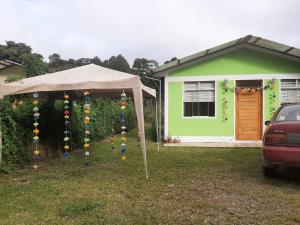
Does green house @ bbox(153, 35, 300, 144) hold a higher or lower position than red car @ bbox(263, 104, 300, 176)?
higher

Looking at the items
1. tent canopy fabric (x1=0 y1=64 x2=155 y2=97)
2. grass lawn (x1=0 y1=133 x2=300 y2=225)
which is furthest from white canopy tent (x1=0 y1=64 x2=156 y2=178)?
grass lawn (x1=0 y1=133 x2=300 y2=225)

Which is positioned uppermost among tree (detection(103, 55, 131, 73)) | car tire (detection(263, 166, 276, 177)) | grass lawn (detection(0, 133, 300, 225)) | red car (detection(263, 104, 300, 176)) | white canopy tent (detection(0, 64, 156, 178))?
tree (detection(103, 55, 131, 73))

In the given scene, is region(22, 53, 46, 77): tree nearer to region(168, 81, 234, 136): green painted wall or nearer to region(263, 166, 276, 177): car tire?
region(168, 81, 234, 136): green painted wall

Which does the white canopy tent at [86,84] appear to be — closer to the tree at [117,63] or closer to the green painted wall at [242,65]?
the green painted wall at [242,65]

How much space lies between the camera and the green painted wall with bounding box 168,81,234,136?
13.5m

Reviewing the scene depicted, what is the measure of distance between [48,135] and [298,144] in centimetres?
659

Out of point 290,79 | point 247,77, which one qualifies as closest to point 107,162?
point 247,77

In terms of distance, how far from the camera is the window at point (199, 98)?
536 inches

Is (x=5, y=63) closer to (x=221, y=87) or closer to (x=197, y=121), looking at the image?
(x=197, y=121)

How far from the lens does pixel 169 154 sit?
10398 mm

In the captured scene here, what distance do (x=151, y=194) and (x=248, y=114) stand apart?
8.73m

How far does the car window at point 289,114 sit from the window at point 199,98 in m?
6.69

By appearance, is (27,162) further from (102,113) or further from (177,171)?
(102,113)

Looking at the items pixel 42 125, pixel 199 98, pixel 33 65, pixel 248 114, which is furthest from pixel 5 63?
pixel 248 114
